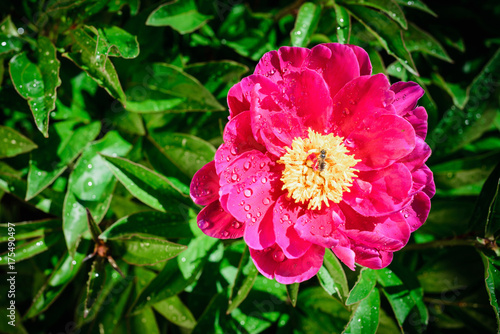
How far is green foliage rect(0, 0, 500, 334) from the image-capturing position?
1.20 metres

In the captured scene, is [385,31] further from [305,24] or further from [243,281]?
[243,281]

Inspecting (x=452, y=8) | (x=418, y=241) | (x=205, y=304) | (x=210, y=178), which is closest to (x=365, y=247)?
(x=210, y=178)

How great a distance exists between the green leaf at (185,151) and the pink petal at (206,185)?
1.00 ft

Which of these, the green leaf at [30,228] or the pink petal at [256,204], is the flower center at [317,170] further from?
the green leaf at [30,228]

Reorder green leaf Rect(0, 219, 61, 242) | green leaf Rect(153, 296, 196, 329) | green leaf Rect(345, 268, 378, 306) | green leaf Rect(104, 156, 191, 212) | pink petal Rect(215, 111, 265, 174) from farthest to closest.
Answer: green leaf Rect(153, 296, 196, 329), green leaf Rect(0, 219, 61, 242), green leaf Rect(104, 156, 191, 212), green leaf Rect(345, 268, 378, 306), pink petal Rect(215, 111, 265, 174)

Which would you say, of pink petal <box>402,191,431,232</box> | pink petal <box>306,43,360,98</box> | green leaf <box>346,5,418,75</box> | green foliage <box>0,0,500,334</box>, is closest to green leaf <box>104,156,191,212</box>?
green foliage <box>0,0,500,334</box>

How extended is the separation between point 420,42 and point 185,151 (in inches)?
37.6

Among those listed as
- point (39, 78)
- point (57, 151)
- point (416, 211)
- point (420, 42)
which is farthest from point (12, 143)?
point (420, 42)

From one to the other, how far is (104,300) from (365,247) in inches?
38.7

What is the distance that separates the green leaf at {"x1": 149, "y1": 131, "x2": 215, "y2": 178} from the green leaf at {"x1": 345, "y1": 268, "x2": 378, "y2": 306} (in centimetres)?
60

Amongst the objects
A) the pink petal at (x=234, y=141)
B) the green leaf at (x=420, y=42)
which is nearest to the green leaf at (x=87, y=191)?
the pink petal at (x=234, y=141)

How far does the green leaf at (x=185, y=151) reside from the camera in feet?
4.37

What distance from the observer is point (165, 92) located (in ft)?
4.52

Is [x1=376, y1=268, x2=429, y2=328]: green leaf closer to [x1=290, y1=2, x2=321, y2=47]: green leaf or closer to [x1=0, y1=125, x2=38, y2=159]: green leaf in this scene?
[x1=290, y1=2, x2=321, y2=47]: green leaf
